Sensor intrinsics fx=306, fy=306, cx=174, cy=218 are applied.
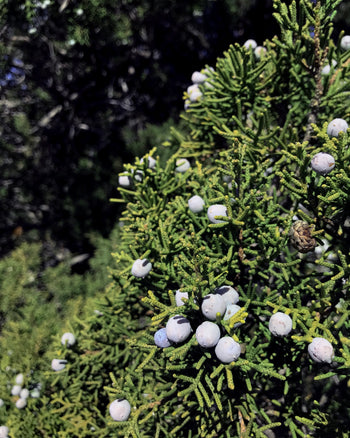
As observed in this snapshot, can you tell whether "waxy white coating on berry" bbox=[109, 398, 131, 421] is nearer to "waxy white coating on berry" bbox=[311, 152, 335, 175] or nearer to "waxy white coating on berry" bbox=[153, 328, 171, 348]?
"waxy white coating on berry" bbox=[153, 328, 171, 348]

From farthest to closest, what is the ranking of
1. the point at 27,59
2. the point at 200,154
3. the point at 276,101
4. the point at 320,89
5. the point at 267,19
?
the point at 267,19 → the point at 27,59 → the point at 200,154 → the point at 276,101 → the point at 320,89

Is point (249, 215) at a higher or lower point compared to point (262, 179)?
lower

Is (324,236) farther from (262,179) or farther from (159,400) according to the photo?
(159,400)

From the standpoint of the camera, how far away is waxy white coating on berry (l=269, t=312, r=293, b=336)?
44.9 inches

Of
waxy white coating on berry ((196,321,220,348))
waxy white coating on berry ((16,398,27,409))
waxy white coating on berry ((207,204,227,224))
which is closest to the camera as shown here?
waxy white coating on berry ((196,321,220,348))

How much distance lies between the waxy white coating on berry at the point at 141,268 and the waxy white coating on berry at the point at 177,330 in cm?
31

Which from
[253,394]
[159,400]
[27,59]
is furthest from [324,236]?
[27,59]

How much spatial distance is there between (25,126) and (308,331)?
5070 millimetres

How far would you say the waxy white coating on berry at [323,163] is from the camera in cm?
117

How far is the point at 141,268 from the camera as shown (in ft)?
4.46

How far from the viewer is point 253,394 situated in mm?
1339

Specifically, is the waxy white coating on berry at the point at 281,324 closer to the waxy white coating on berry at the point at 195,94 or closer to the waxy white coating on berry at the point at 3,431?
the waxy white coating on berry at the point at 195,94

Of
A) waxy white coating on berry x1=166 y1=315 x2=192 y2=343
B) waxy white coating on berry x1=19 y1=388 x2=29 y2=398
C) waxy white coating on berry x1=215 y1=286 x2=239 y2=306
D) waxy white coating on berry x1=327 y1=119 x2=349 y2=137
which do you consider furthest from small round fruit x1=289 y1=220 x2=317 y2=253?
waxy white coating on berry x1=19 y1=388 x2=29 y2=398

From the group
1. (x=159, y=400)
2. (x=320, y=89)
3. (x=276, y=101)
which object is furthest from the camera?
(x=276, y=101)
